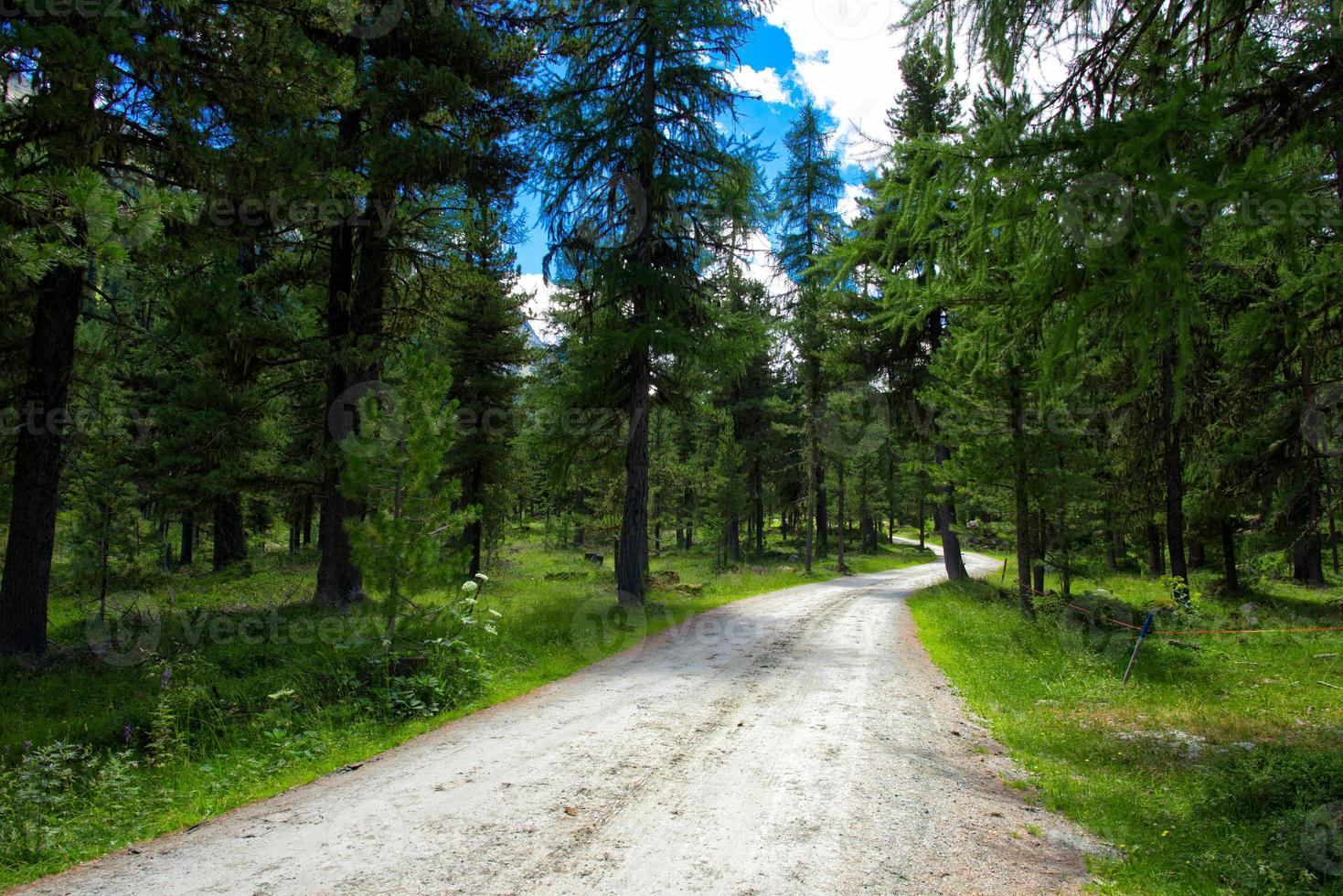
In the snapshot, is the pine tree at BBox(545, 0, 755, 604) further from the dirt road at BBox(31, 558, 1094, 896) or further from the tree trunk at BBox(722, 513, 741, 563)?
the tree trunk at BBox(722, 513, 741, 563)

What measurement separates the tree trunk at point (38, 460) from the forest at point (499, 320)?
0.05 m

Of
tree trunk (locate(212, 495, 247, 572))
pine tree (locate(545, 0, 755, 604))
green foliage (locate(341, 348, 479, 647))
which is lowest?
tree trunk (locate(212, 495, 247, 572))

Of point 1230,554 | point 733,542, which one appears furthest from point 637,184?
point 733,542

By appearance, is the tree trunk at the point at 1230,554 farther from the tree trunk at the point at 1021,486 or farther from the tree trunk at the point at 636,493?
the tree trunk at the point at 636,493

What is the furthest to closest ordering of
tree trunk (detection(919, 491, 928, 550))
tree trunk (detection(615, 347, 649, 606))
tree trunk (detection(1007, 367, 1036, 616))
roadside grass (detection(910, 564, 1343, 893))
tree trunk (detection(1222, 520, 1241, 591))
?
1. tree trunk (detection(919, 491, 928, 550))
2. tree trunk (detection(1222, 520, 1241, 591))
3. tree trunk (detection(615, 347, 649, 606))
4. tree trunk (detection(1007, 367, 1036, 616))
5. roadside grass (detection(910, 564, 1343, 893))

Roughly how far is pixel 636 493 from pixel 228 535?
14.6m

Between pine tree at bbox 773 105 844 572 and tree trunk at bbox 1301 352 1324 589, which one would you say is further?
pine tree at bbox 773 105 844 572

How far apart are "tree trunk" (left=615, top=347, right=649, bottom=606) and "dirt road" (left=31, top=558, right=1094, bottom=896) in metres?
6.62

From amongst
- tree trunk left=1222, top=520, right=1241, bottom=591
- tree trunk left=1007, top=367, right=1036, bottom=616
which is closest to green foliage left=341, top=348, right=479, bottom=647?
tree trunk left=1007, top=367, right=1036, bottom=616

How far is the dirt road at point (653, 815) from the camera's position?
3.80 metres

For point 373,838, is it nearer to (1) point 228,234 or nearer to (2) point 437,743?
(2) point 437,743

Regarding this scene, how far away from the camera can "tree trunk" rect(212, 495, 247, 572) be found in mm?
20250

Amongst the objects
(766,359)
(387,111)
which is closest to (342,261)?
(387,111)

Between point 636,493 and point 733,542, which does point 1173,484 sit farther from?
point 733,542
